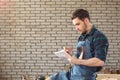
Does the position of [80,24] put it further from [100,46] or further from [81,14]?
[100,46]

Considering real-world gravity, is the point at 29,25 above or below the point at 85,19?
below

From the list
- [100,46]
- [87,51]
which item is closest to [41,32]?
[87,51]

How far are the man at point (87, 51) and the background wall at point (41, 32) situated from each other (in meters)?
5.47

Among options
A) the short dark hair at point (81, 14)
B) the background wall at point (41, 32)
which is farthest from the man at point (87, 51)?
the background wall at point (41, 32)

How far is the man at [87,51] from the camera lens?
3.62 meters

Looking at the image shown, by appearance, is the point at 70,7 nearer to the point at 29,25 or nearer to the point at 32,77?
the point at 29,25

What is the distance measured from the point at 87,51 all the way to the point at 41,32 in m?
5.72

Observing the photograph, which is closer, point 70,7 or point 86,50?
point 86,50

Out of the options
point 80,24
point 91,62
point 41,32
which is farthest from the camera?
point 41,32

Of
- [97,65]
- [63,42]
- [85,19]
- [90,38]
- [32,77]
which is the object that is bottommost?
[32,77]

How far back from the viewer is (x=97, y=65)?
11.9ft

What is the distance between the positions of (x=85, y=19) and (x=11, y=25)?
601 cm

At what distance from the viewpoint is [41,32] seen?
9.41 meters

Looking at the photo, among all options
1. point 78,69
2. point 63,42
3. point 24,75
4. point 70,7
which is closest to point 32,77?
point 24,75
